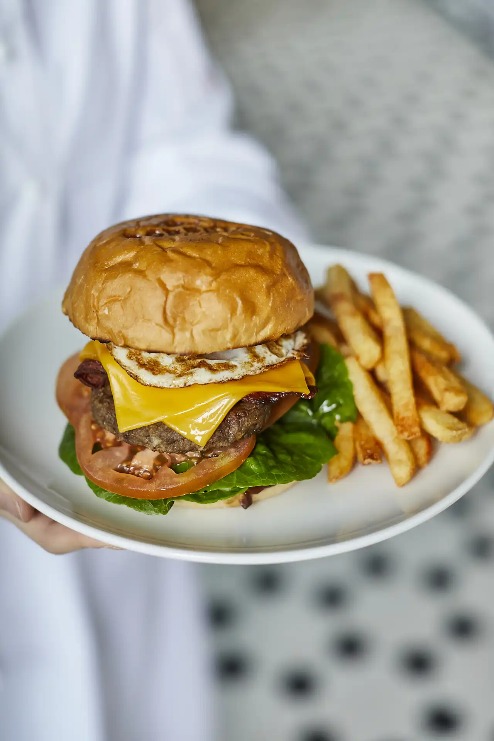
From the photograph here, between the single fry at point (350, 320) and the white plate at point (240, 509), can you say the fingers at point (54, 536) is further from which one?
the single fry at point (350, 320)

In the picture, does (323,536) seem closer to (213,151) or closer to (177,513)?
(177,513)

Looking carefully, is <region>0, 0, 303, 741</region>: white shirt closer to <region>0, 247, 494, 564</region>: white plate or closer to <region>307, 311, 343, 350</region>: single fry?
<region>0, 247, 494, 564</region>: white plate

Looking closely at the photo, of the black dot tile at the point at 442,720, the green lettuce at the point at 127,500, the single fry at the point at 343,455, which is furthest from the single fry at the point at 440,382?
the black dot tile at the point at 442,720

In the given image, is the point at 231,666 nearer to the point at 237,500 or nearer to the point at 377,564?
the point at 377,564

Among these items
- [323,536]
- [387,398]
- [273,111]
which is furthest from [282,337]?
[273,111]

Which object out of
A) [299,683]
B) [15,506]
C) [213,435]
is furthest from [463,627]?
[15,506]

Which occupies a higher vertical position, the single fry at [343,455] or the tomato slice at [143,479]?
the tomato slice at [143,479]

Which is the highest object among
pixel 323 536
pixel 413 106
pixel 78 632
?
pixel 323 536
